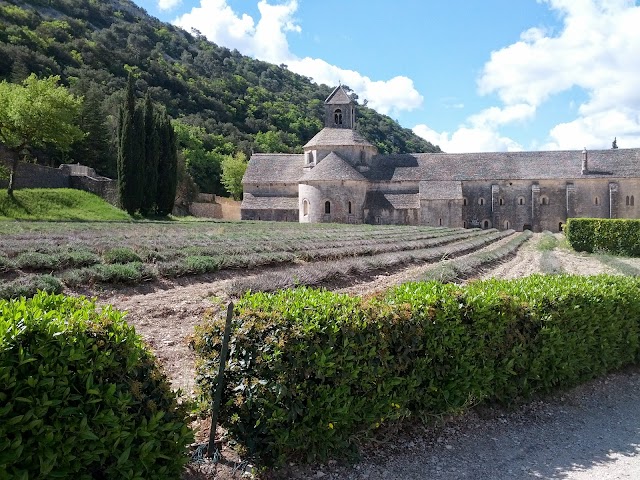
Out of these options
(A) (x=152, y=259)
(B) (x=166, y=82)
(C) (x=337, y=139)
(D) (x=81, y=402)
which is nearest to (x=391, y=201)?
(C) (x=337, y=139)

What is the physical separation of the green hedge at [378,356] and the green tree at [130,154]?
34.6 meters

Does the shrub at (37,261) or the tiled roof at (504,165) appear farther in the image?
the tiled roof at (504,165)

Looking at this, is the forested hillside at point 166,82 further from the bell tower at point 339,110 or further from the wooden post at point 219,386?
the wooden post at point 219,386

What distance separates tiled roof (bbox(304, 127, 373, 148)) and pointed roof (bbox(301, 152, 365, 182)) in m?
2.56

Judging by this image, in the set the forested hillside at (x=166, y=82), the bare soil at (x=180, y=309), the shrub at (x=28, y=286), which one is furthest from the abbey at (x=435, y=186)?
the shrub at (x=28, y=286)

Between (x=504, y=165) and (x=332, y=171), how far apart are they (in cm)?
1865

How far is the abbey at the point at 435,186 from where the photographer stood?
49094mm

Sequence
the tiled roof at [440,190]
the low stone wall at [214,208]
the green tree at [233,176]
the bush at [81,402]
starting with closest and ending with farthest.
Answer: the bush at [81,402] < the tiled roof at [440,190] < the low stone wall at [214,208] < the green tree at [233,176]

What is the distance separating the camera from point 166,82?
9138 centimetres

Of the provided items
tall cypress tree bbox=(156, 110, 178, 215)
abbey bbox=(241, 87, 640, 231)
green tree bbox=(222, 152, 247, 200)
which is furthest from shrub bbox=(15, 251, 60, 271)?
green tree bbox=(222, 152, 247, 200)

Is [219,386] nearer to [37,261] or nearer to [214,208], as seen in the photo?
[37,261]

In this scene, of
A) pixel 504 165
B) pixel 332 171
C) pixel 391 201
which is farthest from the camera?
pixel 504 165

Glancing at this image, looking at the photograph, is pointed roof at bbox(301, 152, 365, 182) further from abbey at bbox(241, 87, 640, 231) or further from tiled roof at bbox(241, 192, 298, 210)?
tiled roof at bbox(241, 192, 298, 210)

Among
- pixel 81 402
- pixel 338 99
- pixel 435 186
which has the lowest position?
pixel 81 402
